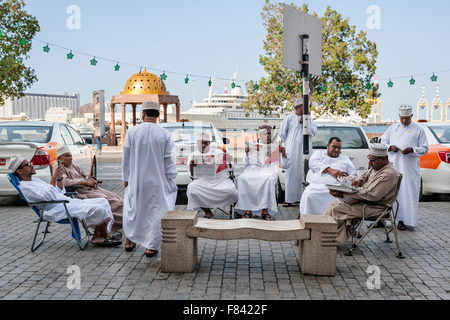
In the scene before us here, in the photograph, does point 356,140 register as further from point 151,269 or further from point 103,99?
point 103,99

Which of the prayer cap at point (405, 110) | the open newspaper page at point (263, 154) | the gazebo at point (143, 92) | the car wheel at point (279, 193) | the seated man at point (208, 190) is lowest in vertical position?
the car wheel at point (279, 193)

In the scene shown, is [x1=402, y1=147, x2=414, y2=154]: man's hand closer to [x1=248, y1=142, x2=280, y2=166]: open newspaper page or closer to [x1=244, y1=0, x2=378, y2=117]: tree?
[x1=248, y1=142, x2=280, y2=166]: open newspaper page

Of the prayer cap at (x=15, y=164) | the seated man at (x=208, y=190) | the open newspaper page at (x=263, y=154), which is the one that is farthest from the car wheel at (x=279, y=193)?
the prayer cap at (x=15, y=164)

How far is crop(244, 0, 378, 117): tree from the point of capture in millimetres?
25609

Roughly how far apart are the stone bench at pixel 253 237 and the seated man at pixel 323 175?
1.62 metres

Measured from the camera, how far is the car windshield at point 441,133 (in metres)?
9.79

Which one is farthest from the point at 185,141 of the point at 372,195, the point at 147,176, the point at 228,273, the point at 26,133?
the point at 228,273

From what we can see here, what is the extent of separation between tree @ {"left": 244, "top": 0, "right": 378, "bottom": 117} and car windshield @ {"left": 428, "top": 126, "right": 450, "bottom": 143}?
1537cm

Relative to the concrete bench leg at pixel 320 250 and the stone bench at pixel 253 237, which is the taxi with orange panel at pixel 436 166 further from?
the concrete bench leg at pixel 320 250

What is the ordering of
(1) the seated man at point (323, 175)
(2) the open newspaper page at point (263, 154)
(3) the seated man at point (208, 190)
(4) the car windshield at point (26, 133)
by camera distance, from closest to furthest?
(1) the seated man at point (323, 175) → (3) the seated man at point (208, 190) → (2) the open newspaper page at point (263, 154) → (4) the car windshield at point (26, 133)

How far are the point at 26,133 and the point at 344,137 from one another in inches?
250

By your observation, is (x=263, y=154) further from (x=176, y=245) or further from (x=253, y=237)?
(x=176, y=245)

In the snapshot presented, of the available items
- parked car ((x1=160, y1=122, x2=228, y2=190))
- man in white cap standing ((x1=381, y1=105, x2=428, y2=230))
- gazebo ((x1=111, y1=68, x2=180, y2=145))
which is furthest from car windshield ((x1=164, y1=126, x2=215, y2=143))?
gazebo ((x1=111, y1=68, x2=180, y2=145))

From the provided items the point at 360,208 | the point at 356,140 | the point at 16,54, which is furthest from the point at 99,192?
the point at 16,54
